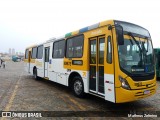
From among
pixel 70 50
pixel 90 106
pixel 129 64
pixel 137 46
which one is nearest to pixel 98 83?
pixel 90 106

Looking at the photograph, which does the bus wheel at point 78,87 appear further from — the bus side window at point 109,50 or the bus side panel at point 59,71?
the bus side window at point 109,50

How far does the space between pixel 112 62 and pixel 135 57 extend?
865 millimetres

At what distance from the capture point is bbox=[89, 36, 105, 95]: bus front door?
22.3ft

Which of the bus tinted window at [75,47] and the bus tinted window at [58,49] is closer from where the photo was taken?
the bus tinted window at [75,47]

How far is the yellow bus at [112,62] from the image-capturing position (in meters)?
5.94

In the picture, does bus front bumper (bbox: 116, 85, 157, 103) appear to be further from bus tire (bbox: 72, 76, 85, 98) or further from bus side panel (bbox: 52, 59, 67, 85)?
bus side panel (bbox: 52, 59, 67, 85)

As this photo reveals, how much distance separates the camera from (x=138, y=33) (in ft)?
22.2

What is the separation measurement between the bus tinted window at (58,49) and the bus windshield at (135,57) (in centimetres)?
421

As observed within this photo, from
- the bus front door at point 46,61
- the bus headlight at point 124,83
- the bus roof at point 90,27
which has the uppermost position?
the bus roof at point 90,27

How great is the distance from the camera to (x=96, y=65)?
7016 mm

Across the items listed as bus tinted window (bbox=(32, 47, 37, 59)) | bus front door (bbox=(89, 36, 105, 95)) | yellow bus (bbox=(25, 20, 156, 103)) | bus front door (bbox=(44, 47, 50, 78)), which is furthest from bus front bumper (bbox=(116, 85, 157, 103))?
bus tinted window (bbox=(32, 47, 37, 59))

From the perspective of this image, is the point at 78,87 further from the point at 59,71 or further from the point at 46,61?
the point at 46,61

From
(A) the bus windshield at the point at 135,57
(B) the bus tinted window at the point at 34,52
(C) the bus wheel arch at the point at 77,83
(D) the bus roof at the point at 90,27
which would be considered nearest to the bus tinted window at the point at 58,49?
(D) the bus roof at the point at 90,27

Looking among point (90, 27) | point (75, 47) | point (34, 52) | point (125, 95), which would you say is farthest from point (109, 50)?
point (34, 52)
